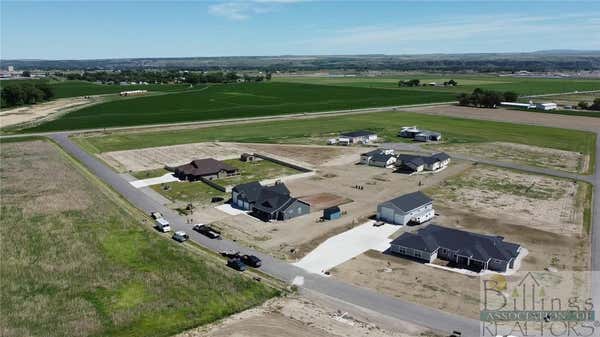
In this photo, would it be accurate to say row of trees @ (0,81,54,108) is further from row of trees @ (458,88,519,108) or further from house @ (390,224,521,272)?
house @ (390,224,521,272)

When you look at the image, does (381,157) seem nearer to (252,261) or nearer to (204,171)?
(204,171)

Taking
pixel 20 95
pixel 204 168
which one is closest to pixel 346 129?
pixel 204 168

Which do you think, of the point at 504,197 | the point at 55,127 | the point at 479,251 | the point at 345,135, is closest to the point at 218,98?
the point at 55,127

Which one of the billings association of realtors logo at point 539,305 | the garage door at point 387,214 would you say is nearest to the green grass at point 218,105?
the garage door at point 387,214

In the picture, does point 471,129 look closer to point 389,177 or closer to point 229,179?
point 389,177


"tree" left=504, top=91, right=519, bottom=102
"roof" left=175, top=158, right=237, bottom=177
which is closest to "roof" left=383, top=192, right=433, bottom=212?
"roof" left=175, top=158, right=237, bottom=177

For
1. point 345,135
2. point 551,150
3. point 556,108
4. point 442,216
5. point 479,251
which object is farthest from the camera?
point 556,108
